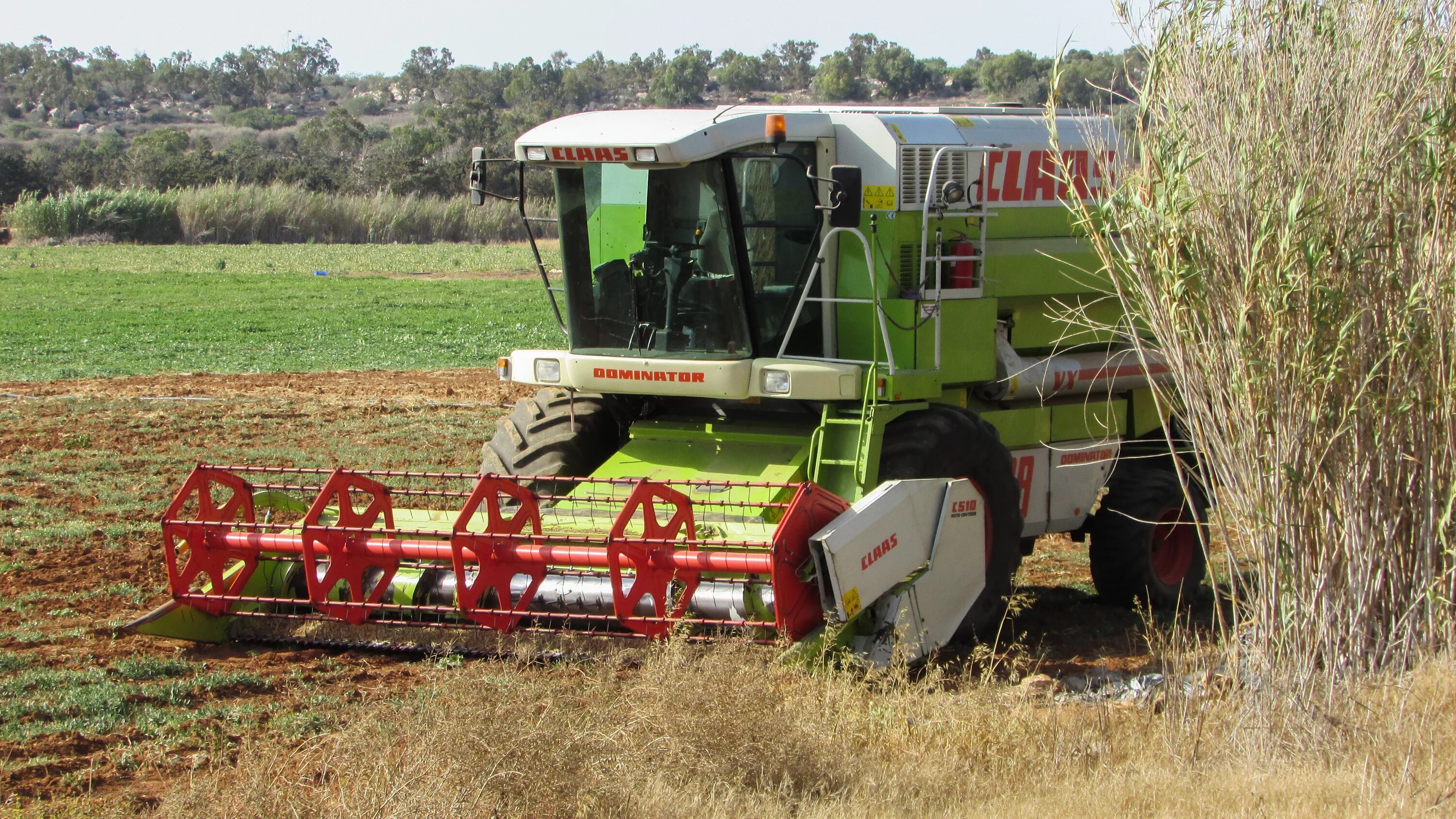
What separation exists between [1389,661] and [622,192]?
14.8 feet

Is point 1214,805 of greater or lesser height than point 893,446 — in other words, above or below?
below

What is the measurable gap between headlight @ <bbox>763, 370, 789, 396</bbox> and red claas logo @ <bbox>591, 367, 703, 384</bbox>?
0.33 meters

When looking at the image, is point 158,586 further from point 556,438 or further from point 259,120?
point 259,120

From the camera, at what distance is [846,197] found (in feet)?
23.2

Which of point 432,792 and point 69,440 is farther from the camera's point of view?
point 69,440

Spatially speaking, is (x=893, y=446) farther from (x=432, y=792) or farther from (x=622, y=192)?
(x=432, y=792)

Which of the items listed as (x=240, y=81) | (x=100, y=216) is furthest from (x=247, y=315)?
(x=240, y=81)

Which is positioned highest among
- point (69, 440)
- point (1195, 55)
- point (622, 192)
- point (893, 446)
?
point (1195, 55)

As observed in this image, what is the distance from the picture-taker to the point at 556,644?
682 centimetres

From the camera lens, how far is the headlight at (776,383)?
7.45 metres

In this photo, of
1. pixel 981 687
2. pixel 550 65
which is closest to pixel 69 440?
pixel 981 687

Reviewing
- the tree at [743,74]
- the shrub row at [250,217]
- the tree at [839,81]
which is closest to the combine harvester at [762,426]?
the shrub row at [250,217]

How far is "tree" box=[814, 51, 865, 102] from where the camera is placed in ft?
275

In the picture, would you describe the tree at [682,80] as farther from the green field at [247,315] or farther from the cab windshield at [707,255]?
the cab windshield at [707,255]
